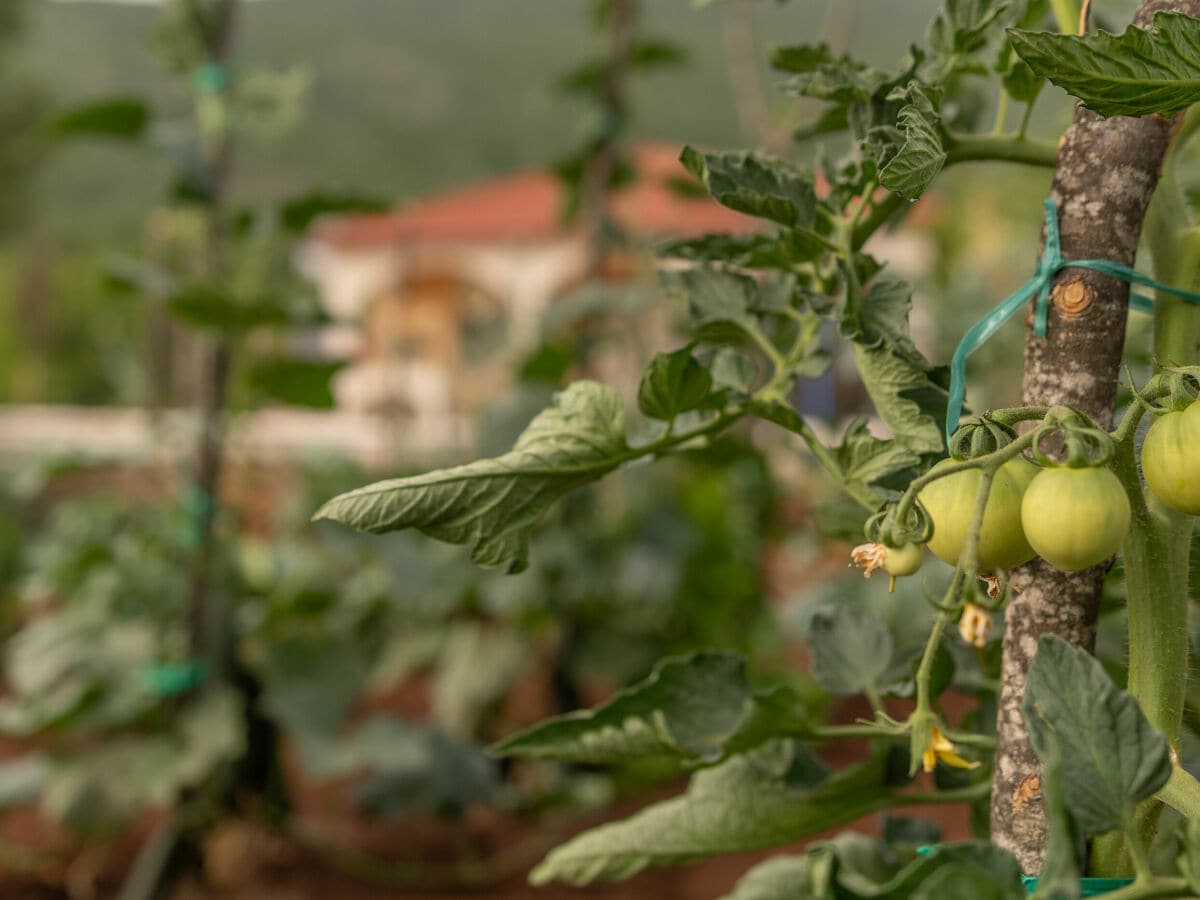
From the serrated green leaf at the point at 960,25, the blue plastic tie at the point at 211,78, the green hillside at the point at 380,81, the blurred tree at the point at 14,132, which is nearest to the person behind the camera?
the serrated green leaf at the point at 960,25

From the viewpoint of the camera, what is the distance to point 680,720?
606mm

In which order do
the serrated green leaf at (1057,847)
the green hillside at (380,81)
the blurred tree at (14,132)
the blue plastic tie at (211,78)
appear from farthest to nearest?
the green hillside at (380,81), the blurred tree at (14,132), the blue plastic tie at (211,78), the serrated green leaf at (1057,847)

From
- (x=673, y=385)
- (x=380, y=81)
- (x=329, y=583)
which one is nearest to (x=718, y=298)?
(x=673, y=385)

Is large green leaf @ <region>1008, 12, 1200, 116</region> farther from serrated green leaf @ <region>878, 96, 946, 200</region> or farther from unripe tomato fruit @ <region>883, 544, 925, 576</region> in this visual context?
unripe tomato fruit @ <region>883, 544, 925, 576</region>

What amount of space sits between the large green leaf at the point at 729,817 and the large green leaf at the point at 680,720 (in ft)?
0.06

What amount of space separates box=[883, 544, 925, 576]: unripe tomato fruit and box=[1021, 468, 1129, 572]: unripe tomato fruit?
47mm

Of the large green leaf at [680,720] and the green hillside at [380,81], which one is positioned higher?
the green hillside at [380,81]

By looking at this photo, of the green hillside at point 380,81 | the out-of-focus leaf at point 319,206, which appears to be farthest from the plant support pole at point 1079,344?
the green hillside at point 380,81

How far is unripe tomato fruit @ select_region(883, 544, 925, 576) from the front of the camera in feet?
1.43

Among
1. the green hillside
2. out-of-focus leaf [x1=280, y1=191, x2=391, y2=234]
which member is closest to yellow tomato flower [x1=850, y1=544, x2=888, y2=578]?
out-of-focus leaf [x1=280, y1=191, x2=391, y2=234]

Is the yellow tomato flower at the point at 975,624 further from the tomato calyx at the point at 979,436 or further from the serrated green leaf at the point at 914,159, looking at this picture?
the serrated green leaf at the point at 914,159

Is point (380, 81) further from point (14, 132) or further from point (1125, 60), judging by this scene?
point (1125, 60)

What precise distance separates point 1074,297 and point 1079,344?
0.07 feet

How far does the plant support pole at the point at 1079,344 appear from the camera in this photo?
19.1 inches
